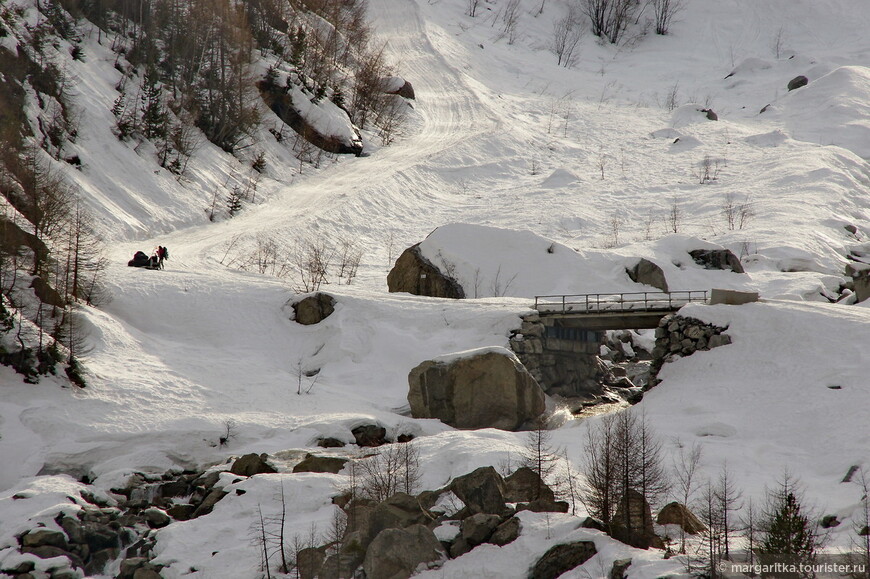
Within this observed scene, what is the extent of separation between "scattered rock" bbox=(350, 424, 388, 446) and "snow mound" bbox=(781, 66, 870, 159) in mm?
42276

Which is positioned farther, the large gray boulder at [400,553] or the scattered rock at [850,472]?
the scattered rock at [850,472]

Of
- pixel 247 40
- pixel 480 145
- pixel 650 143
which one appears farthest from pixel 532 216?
pixel 247 40

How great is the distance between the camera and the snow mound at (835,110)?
5603 cm

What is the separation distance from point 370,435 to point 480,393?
3.34 meters

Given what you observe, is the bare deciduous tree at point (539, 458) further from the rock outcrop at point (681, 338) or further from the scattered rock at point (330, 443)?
the rock outcrop at point (681, 338)

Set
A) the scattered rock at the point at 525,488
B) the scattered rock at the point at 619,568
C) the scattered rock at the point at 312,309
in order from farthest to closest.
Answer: the scattered rock at the point at 312,309 → the scattered rock at the point at 525,488 → the scattered rock at the point at 619,568

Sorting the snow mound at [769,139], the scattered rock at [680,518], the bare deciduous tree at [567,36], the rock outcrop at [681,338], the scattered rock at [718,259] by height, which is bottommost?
the scattered rock at [680,518]

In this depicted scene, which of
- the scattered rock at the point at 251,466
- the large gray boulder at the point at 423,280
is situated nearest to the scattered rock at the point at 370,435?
the scattered rock at the point at 251,466

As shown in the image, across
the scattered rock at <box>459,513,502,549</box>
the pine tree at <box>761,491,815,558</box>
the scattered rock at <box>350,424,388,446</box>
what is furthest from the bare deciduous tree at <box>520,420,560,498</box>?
the pine tree at <box>761,491,815,558</box>

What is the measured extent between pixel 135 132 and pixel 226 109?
6.81m

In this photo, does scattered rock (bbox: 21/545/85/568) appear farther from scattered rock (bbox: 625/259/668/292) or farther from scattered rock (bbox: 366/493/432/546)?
scattered rock (bbox: 625/259/668/292)

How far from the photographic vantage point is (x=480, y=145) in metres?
56.4

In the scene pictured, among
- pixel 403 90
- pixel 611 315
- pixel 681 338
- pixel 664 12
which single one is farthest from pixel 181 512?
pixel 664 12

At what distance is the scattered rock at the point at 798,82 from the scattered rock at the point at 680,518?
56301 millimetres
